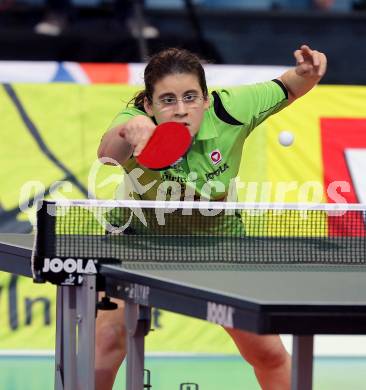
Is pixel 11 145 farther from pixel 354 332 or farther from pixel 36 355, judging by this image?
pixel 354 332

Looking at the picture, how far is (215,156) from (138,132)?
2.72 ft

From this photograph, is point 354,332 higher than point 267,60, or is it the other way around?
point 267,60

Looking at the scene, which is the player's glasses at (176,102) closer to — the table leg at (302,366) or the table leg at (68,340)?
the table leg at (68,340)

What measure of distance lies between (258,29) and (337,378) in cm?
490

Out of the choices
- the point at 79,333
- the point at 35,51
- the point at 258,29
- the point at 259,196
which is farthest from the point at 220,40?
the point at 79,333

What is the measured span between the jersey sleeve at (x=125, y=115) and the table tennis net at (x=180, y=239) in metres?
0.32

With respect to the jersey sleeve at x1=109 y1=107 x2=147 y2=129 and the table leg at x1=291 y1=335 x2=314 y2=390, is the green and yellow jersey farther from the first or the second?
the table leg at x1=291 y1=335 x2=314 y2=390

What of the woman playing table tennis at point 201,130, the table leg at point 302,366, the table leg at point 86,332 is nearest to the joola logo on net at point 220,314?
the table leg at point 302,366

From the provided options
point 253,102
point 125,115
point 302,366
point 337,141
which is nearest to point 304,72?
point 253,102

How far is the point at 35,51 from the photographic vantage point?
10727 millimetres

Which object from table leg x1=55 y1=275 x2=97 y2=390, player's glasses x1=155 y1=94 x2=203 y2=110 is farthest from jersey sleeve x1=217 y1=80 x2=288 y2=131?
table leg x1=55 y1=275 x2=97 y2=390

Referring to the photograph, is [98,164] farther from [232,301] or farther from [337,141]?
[232,301]

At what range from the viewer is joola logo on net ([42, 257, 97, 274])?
12.9 ft

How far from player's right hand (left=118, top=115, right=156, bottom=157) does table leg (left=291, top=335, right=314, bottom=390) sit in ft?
2.80
